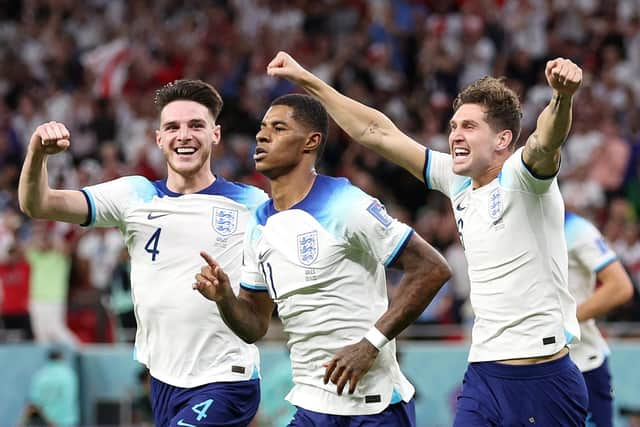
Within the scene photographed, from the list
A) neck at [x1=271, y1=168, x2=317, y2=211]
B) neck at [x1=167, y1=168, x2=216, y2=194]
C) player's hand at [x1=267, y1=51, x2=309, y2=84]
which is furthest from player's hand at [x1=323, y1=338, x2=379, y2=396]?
neck at [x1=167, y1=168, x2=216, y2=194]

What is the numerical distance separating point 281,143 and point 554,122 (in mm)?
1539

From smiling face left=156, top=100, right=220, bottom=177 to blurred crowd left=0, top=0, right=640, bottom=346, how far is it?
759cm

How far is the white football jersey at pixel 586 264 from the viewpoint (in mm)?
9297

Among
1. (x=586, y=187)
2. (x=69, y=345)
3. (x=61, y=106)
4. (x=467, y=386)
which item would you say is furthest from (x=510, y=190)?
(x=61, y=106)

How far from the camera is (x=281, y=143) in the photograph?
6.92 meters

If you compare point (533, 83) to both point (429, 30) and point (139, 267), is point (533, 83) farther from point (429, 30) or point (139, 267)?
point (139, 267)

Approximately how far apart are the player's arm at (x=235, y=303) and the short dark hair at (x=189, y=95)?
1.35 meters

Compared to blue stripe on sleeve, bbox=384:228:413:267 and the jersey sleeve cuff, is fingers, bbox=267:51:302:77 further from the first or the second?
blue stripe on sleeve, bbox=384:228:413:267

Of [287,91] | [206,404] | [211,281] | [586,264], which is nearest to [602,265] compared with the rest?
[586,264]

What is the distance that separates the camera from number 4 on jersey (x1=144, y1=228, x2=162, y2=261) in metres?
7.66

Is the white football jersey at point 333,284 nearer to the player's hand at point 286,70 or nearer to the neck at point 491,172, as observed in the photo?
the neck at point 491,172

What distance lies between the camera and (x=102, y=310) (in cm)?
1652

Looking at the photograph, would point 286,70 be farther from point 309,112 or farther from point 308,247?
point 308,247

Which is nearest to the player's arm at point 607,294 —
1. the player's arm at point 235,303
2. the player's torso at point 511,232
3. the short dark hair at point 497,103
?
the player's torso at point 511,232
